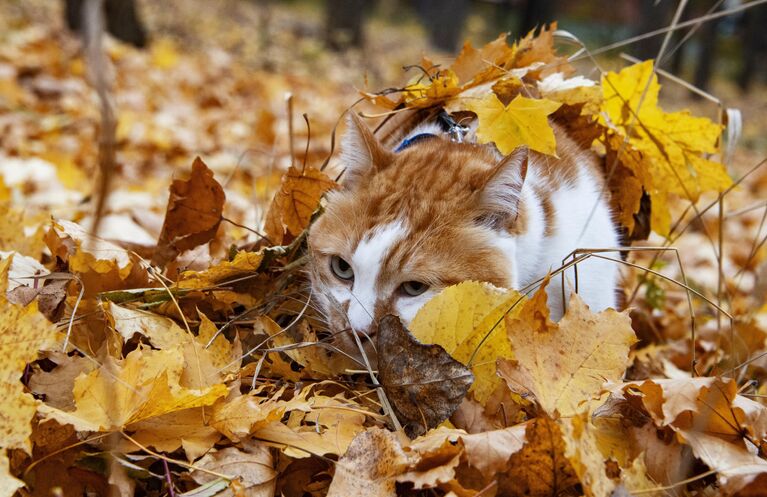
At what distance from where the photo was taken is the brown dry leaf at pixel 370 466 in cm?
107

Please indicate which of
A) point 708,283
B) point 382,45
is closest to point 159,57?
point 708,283

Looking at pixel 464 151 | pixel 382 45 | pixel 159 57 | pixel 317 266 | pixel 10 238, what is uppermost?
pixel 464 151

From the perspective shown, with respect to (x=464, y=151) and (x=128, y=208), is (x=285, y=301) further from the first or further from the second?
(x=128, y=208)

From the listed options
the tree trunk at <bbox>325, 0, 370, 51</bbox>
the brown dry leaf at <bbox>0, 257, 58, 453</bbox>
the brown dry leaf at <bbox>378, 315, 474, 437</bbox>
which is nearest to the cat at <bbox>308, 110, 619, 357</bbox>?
the brown dry leaf at <bbox>378, 315, 474, 437</bbox>

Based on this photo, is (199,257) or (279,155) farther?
(279,155)

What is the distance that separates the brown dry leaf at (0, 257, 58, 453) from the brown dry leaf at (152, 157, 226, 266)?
2.04 ft

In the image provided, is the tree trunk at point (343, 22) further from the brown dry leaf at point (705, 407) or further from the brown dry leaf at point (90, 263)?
the brown dry leaf at point (705, 407)

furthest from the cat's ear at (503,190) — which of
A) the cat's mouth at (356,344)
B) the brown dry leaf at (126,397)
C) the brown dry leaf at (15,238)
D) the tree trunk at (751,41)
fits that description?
the tree trunk at (751,41)

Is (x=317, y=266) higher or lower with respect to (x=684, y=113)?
lower

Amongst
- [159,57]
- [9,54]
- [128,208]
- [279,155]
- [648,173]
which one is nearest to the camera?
[648,173]

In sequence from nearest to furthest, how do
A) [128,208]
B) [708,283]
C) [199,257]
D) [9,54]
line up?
[199,257]
[128,208]
[708,283]
[9,54]

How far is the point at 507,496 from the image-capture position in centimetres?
109

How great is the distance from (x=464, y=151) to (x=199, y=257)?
2.25 ft

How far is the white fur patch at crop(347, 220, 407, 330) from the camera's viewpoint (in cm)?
144
